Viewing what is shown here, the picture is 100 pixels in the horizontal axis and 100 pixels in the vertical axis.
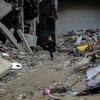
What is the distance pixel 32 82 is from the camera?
1009 cm

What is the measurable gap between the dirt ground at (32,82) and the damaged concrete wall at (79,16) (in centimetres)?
1486

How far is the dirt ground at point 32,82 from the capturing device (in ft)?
27.1

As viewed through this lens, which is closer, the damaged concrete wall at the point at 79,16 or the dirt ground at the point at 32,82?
the dirt ground at the point at 32,82

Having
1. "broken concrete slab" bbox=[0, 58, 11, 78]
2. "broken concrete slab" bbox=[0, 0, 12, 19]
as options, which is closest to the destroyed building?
"broken concrete slab" bbox=[0, 0, 12, 19]

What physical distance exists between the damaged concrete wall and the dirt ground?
14858 millimetres

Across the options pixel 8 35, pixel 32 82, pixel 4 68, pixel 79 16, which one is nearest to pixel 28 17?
pixel 8 35

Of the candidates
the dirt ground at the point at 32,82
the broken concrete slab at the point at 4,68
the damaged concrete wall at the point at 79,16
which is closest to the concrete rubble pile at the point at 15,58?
the dirt ground at the point at 32,82

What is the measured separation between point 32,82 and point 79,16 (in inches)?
743

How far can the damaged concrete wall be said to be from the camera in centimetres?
2841

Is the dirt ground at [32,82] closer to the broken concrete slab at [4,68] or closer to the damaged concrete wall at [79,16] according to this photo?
the broken concrete slab at [4,68]

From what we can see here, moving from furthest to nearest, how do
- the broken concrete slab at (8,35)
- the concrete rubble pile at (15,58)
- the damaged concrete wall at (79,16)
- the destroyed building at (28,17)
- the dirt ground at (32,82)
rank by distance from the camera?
1. the damaged concrete wall at (79,16)
2. the destroyed building at (28,17)
3. the broken concrete slab at (8,35)
4. the concrete rubble pile at (15,58)
5. the dirt ground at (32,82)

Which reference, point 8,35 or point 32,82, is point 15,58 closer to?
point 8,35

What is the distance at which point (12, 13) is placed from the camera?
17.0 m

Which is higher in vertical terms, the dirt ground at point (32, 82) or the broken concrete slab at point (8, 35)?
the broken concrete slab at point (8, 35)
